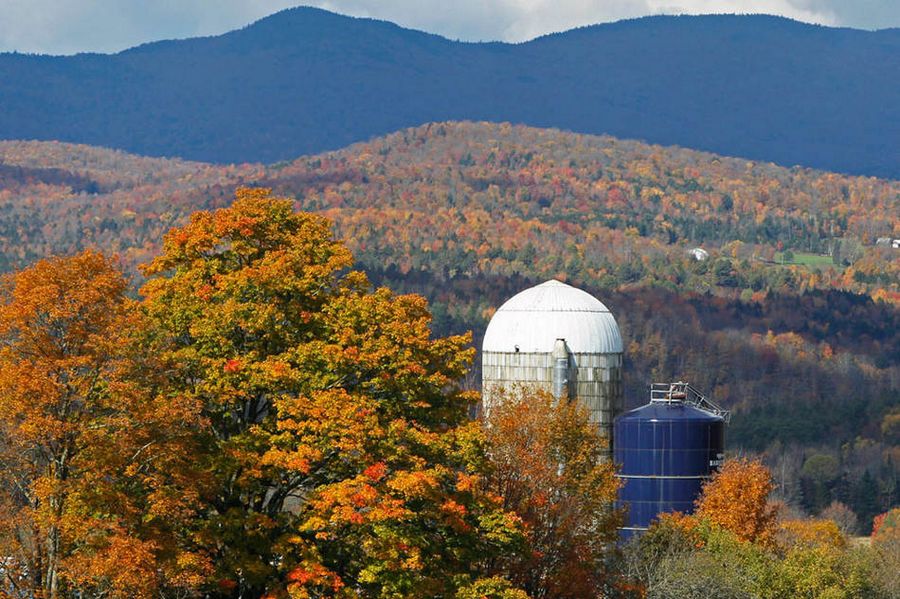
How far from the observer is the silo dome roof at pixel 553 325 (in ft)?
274

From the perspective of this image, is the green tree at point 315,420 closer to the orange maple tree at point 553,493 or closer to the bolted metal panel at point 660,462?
the orange maple tree at point 553,493

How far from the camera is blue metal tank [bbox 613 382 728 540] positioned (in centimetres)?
8169

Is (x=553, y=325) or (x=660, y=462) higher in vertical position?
(x=553, y=325)

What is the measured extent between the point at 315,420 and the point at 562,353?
32580mm

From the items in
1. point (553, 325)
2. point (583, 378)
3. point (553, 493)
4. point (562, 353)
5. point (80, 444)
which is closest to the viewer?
point (80, 444)

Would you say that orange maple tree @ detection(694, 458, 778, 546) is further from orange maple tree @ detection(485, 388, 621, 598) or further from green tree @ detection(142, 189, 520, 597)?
green tree @ detection(142, 189, 520, 597)

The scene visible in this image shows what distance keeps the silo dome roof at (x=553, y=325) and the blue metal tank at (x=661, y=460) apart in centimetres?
384

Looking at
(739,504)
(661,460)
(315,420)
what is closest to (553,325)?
(661,460)

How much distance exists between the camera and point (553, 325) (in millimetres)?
83875

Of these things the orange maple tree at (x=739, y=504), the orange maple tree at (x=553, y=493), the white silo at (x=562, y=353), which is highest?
the white silo at (x=562, y=353)

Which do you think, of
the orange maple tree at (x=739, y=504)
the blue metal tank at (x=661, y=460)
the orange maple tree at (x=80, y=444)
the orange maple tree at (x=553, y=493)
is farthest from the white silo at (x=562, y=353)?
the orange maple tree at (x=80, y=444)

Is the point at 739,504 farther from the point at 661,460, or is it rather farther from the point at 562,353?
the point at 562,353

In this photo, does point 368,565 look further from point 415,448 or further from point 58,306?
point 58,306

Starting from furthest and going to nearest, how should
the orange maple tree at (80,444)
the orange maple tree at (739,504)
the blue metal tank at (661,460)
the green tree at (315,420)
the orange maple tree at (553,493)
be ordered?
the blue metal tank at (661,460)
the orange maple tree at (739,504)
the orange maple tree at (553,493)
the green tree at (315,420)
the orange maple tree at (80,444)
